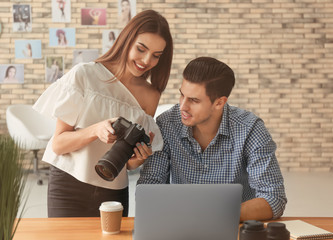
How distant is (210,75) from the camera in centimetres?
187

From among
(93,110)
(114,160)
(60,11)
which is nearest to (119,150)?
(114,160)

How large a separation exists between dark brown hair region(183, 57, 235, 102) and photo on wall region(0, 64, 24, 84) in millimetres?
4475

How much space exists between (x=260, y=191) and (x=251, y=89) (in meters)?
4.45

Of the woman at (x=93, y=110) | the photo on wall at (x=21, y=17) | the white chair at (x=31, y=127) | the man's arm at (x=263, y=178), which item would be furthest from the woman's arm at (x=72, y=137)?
the photo on wall at (x=21, y=17)

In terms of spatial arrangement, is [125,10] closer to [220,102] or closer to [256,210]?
[220,102]

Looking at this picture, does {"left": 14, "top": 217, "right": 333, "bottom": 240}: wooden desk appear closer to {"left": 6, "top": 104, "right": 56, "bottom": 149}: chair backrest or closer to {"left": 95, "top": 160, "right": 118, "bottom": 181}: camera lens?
{"left": 95, "top": 160, "right": 118, "bottom": 181}: camera lens

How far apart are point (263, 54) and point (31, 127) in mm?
3219

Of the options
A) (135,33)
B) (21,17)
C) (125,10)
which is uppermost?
(125,10)

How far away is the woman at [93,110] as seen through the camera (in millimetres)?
1750

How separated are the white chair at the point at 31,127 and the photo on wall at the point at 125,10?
165 cm

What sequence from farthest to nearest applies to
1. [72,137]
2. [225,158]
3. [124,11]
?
[124,11] < [225,158] < [72,137]

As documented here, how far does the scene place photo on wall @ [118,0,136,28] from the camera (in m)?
5.88

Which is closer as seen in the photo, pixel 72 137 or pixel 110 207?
pixel 110 207

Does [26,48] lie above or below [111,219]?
above
